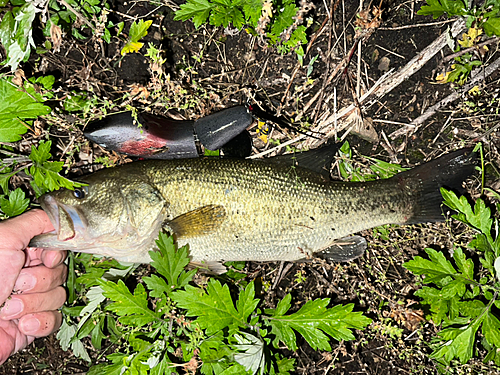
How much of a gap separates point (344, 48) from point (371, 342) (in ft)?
9.94

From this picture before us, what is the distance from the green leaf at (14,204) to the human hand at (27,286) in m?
0.09

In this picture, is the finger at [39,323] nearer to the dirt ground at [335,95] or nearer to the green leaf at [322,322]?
the dirt ground at [335,95]

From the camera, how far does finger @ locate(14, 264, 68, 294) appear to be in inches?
147

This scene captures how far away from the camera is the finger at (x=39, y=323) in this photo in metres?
3.79

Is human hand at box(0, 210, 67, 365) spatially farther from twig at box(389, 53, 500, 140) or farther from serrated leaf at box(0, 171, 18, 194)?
twig at box(389, 53, 500, 140)

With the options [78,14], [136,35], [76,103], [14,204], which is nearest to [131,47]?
[136,35]

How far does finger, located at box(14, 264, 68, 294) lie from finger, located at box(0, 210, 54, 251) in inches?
13.8

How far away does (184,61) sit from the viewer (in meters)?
3.85

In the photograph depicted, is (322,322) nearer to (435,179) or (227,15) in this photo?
(435,179)

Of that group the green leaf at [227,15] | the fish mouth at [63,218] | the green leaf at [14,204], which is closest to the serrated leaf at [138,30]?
the green leaf at [227,15]

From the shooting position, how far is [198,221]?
3.28m

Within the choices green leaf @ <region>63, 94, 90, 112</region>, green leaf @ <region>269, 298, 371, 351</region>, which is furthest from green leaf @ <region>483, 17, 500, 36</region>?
green leaf @ <region>63, 94, 90, 112</region>

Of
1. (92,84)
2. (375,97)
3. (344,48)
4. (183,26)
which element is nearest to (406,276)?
(375,97)

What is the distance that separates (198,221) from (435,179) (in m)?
2.17
